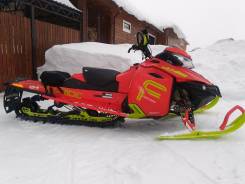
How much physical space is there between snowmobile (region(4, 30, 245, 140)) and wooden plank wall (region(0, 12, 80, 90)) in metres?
3.06

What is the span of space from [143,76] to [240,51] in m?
9.40

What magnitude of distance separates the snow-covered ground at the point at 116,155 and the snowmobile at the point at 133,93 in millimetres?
160

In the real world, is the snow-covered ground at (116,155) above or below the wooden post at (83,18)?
below

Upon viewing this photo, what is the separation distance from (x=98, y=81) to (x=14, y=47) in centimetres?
431

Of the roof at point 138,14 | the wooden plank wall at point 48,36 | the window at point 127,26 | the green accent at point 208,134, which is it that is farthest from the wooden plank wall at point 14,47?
the window at point 127,26

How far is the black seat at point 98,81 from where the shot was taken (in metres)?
3.99

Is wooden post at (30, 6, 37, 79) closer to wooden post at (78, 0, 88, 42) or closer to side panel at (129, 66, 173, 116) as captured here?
wooden post at (78, 0, 88, 42)

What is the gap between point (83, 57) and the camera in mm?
7062

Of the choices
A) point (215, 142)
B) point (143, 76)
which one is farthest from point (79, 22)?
point (215, 142)

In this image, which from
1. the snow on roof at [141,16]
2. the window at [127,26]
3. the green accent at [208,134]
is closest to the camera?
the green accent at [208,134]

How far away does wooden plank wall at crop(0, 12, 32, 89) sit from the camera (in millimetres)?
7078

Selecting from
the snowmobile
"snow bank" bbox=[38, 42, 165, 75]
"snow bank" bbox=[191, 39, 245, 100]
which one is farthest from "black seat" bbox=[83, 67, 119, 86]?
"snow bank" bbox=[191, 39, 245, 100]

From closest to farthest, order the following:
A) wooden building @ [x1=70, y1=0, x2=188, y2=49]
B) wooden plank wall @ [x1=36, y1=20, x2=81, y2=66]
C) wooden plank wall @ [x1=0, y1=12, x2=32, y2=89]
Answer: wooden plank wall @ [x1=0, y1=12, x2=32, y2=89], wooden plank wall @ [x1=36, y1=20, x2=81, y2=66], wooden building @ [x1=70, y1=0, x2=188, y2=49]

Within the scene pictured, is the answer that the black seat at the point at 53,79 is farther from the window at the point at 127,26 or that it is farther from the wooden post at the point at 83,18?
the window at the point at 127,26
